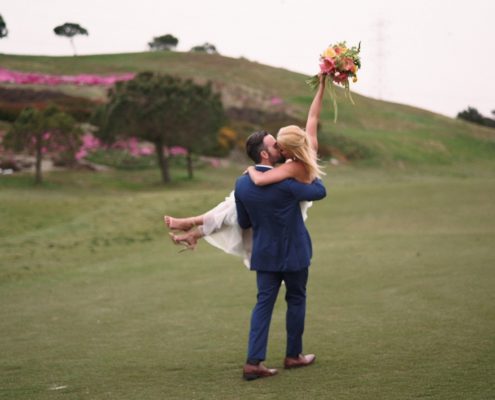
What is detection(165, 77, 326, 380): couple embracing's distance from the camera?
21.6 feet

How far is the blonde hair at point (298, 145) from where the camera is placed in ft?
21.1

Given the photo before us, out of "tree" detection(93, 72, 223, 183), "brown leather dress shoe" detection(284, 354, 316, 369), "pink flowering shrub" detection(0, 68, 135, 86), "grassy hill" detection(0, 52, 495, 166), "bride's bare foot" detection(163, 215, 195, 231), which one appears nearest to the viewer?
"brown leather dress shoe" detection(284, 354, 316, 369)

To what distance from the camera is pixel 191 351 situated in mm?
7852

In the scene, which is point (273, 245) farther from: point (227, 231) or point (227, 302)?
point (227, 302)

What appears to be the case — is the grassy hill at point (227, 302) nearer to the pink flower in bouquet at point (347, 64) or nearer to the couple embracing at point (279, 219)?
the couple embracing at point (279, 219)

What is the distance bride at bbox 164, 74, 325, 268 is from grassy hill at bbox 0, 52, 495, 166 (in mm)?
51514

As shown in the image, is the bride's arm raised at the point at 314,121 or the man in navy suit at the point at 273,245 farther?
the bride's arm raised at the point at 314,121

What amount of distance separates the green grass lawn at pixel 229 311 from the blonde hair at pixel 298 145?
186 centimetres

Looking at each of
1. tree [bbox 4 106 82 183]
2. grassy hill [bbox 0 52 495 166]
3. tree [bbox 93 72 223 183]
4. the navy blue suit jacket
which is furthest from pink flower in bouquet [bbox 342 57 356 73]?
grassy hill [bbox 0 52 495 166]

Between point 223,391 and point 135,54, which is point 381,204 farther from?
point 135,54

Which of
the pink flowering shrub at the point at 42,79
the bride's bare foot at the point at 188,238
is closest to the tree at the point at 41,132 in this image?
the pink flowering shrub at the point at 42,79

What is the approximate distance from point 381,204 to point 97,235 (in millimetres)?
10369

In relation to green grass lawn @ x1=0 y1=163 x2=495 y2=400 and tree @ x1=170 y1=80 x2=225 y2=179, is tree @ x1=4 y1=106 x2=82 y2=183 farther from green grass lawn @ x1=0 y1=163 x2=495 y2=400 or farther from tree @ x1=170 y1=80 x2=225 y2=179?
green grass lawn @ x1=0 y1=163 x2=495 y2=400

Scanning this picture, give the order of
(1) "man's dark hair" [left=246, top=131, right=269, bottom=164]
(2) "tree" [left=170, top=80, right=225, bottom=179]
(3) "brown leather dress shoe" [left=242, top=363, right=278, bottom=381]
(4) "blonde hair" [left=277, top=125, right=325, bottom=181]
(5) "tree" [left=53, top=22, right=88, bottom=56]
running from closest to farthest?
(4) "blonde hair" [left=277, top=125, right=325, bottom=181]
(3) "brown leather dress shoe" [left=242, top=363, right=278, bottom=381]
(1) "man's dark hair" [left=246, top=131, right=269, bottom=164]
(2) "tree" [left=170, top=80, right=225, bottom=179]
(5) "tree" [left=53, top=22, right=88, bottom=56]
